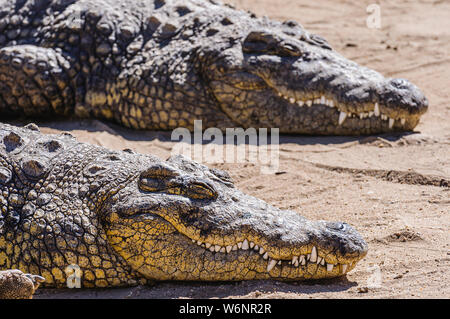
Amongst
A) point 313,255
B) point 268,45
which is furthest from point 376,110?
point 313,255

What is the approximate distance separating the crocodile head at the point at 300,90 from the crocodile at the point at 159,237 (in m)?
3.63

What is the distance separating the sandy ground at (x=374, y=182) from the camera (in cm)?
469

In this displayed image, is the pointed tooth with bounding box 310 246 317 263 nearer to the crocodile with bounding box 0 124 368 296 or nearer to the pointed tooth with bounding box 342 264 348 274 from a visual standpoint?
the crocodile with bounding box 0 124 368 296

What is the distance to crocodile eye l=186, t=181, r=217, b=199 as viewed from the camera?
476cm

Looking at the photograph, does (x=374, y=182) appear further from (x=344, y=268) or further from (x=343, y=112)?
(x=344, y=268)

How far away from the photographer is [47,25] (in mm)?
9102

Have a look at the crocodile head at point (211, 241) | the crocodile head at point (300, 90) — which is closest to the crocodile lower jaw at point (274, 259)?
the crocodile head at point (211, 241)

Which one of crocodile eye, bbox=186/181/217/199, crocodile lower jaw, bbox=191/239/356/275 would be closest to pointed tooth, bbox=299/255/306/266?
crocodile lower jaw, bbox=191/239/356/275

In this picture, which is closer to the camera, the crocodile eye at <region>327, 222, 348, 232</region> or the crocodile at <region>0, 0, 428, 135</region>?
the crocodile eye at <region>327, 222, 348, 232</region>

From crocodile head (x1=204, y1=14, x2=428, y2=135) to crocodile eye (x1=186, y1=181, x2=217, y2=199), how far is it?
147 inches

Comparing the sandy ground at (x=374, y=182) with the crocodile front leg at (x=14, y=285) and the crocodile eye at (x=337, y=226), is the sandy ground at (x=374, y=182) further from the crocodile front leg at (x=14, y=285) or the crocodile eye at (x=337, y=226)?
the crocodile front leg at (x=14, y=285)

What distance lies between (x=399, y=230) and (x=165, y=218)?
1.85 meters

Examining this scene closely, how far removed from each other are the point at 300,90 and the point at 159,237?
401cm
